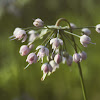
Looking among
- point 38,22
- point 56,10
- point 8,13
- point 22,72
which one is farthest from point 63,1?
point 38,22

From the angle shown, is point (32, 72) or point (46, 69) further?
point (32, 72)

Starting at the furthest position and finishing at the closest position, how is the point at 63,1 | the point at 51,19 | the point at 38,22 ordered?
the point at 63,1 < the point at 51,19 < the point at 38,22

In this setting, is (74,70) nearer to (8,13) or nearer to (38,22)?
(8,13)

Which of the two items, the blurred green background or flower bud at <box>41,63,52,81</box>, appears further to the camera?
the blurred green background

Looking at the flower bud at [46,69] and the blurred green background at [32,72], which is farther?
the blurred green background at [32,72]

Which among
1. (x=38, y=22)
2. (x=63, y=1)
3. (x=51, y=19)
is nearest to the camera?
(x=38, y=22)

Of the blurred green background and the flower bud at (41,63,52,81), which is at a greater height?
the blurred green background

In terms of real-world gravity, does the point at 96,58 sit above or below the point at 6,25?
below

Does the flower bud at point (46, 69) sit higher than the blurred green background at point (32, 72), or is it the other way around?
the blurred green background at point (32, 72)
